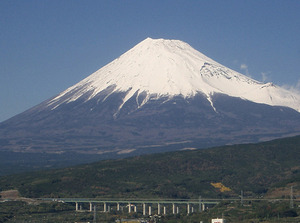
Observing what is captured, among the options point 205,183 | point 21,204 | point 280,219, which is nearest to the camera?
point 280,219

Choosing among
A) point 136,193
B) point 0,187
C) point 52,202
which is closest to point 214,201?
point 136,193

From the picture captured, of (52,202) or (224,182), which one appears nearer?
(52,202)

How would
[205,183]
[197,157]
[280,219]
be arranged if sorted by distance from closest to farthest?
[280,219]
[205,183]
[197,157]

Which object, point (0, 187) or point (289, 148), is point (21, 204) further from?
point (289, 148)

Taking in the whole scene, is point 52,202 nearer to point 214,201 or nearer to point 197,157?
point 214,201

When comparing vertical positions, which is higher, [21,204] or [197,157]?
[197,157]

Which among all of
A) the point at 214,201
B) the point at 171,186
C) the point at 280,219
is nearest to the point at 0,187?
the point at 171,186
